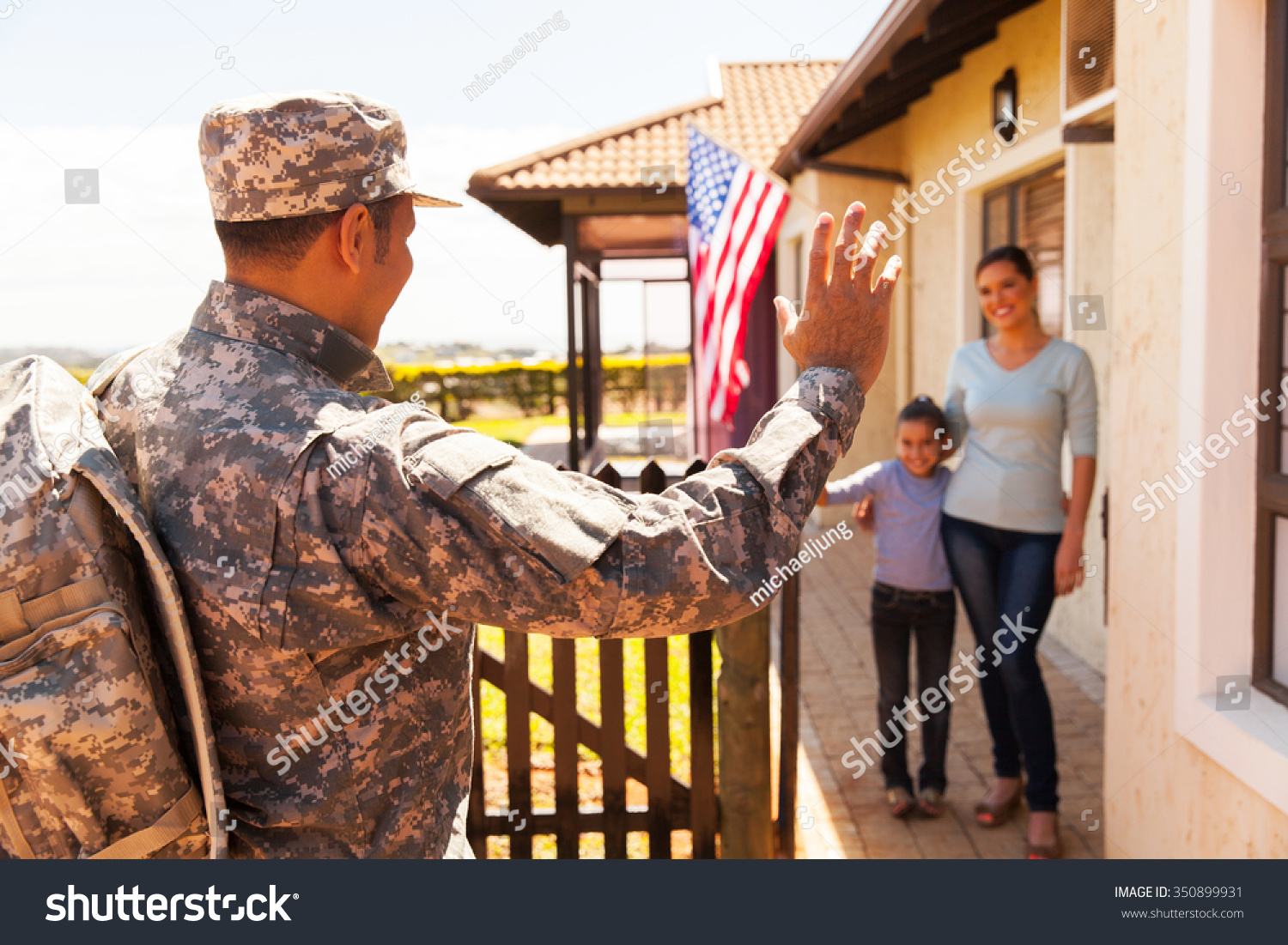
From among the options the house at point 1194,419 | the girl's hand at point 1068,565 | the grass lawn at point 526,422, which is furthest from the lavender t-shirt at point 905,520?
the grass lawn at point 526,422

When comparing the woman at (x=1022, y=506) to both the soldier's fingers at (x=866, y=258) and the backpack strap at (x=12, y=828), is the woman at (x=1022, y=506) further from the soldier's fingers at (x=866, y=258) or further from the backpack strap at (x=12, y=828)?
the backpack strap at (x=12, y=828)

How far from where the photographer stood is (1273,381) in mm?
2486

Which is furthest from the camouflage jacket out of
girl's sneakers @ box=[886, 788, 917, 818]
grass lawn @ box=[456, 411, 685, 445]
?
grass lawn @ box=[456, 411, 685, 445]

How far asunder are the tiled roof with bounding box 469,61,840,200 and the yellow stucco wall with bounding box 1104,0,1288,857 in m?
6.88

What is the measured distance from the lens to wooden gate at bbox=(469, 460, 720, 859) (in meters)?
2.97

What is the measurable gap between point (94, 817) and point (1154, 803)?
2.80 metres

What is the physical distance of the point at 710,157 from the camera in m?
5.42

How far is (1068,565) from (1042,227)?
339 cm

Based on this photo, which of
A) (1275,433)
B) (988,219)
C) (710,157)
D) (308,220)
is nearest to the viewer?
(308,220)
